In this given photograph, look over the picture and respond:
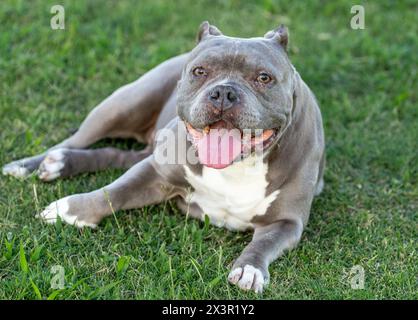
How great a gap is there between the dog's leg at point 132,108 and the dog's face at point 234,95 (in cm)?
113

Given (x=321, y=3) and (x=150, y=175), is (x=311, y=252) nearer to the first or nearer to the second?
(x=150, y=175)

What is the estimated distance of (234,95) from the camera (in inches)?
168

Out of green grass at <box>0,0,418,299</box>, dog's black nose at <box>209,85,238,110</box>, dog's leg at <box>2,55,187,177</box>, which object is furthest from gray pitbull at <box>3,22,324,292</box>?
dog's leg at <box>2,55,187,177</box>

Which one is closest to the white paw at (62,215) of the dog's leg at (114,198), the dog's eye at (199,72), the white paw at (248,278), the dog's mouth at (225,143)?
the dog's leg at (114,198)

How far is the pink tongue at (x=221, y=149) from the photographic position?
4398mm

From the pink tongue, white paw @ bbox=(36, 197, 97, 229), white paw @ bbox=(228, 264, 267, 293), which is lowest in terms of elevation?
white paw @ bbox=(228, 264, 267, 293)

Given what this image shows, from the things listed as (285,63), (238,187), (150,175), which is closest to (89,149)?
(150,175)

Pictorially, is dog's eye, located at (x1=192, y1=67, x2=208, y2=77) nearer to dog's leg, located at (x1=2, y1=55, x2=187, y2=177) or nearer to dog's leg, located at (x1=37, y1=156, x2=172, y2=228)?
dog's leg, located at (x1=37, y1=156, x2=172, y2=228)

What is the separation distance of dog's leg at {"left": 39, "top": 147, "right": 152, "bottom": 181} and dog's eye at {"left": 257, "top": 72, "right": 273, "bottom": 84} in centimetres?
167

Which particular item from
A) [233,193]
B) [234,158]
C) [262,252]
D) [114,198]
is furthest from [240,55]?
[114,198]

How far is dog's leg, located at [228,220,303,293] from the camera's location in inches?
170

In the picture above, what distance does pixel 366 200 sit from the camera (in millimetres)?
5574

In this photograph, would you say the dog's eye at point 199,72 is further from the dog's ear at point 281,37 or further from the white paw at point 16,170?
the white paw at point 16,170
